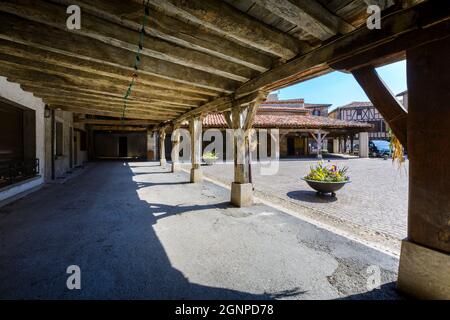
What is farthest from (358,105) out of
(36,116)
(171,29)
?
(36,116)

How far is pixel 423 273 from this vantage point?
A: 1930 mm

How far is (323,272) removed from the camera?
2393 mm

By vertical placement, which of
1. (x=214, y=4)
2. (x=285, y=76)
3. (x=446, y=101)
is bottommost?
(x=446, y=101)

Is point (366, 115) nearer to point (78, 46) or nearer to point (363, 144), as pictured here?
point (363, 144)

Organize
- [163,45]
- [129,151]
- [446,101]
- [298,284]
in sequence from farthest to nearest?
1. [129,151]
2. [163,45]
3. [298,284]
4. [446,101]

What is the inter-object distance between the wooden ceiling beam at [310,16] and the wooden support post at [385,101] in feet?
1.91

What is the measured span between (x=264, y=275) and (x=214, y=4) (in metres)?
2.98

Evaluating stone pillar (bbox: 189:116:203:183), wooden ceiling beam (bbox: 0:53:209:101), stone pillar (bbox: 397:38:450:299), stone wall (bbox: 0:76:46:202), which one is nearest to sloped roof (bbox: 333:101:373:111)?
stone pillar (bbox: 189:116:203:183)

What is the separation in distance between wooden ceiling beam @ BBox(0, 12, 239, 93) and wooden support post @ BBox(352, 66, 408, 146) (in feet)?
9.88

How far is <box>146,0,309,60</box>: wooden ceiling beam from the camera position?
216cm

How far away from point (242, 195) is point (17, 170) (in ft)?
21.8

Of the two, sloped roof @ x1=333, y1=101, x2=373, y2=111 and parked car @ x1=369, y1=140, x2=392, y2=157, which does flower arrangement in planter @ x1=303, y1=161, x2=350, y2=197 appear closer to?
parked car @ x1=369, y1=140, x2=392, y2=157
